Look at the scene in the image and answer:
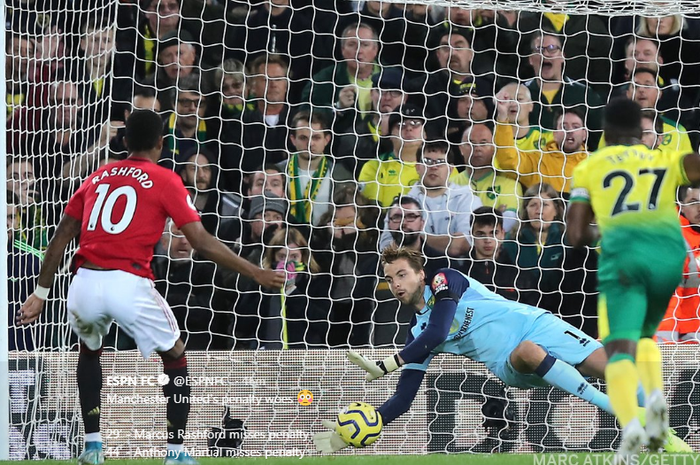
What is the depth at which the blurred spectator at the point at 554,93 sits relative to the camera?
884 cm

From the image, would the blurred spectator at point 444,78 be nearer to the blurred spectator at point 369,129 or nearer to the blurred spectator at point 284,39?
the blurred spectator at point 369,129

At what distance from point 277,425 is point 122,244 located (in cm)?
244

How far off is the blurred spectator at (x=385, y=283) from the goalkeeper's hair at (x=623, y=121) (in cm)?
349

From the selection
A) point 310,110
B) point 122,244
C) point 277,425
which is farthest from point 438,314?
point 310,110

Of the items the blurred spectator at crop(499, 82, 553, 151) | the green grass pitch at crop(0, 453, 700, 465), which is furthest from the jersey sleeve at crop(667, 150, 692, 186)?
the blurred spectator at crop(499, 82, 553, 151)

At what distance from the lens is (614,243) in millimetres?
4492

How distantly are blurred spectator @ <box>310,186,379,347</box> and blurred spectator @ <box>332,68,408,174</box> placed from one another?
331mm

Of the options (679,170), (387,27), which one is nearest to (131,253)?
(679,170)

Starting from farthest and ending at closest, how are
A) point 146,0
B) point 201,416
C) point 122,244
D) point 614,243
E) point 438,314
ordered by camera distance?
point 146,0 < point 201,416 < point 438,314 < point 122,244 < point 614,243

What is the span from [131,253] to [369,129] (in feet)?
12.1

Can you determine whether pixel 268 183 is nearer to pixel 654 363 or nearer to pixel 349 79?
pixel 349 79

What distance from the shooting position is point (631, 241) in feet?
14.6

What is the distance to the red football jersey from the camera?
17.4 ft

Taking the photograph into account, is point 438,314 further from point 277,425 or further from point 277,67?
point 277,67
